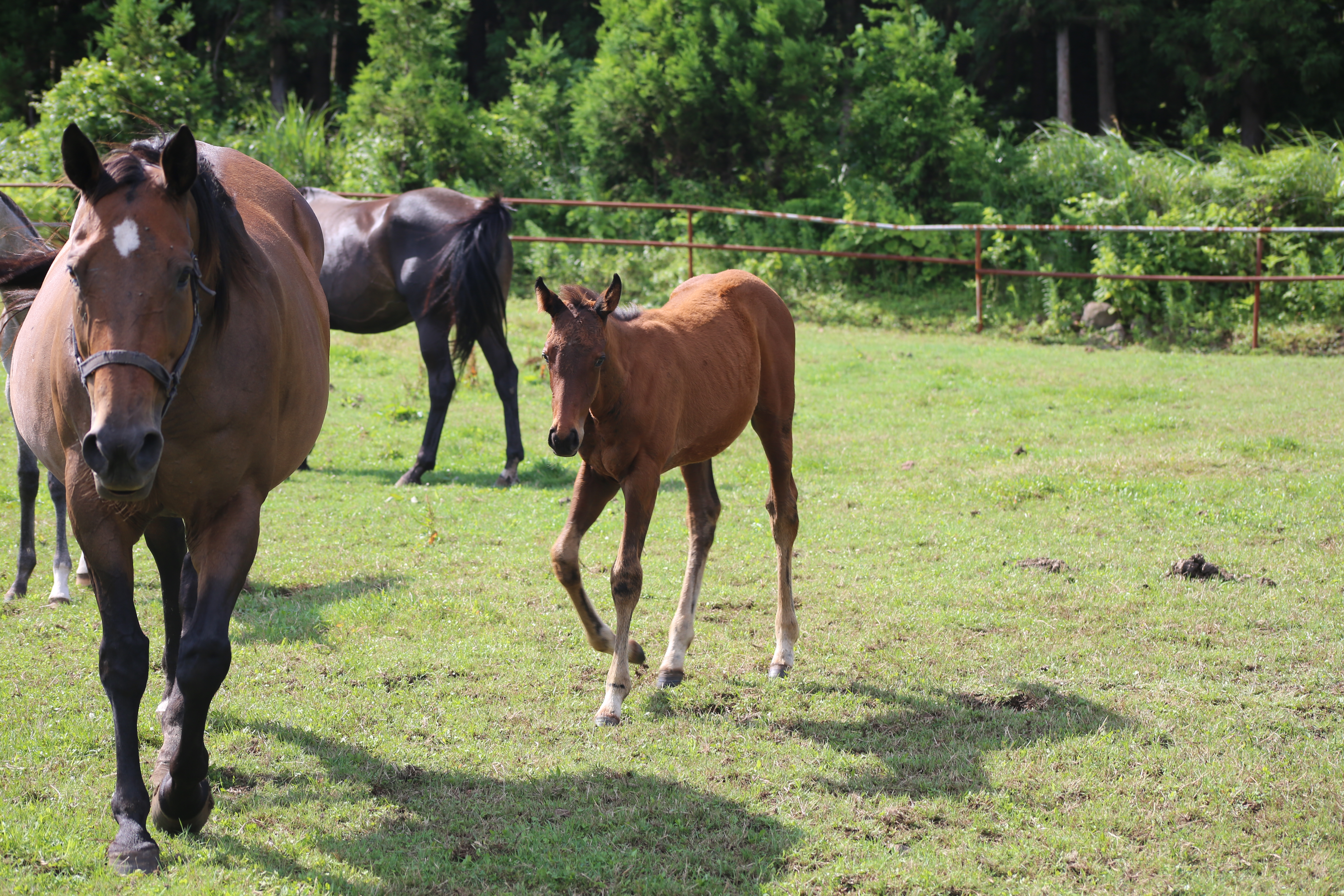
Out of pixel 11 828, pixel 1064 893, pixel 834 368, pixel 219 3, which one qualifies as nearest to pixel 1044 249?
pixel 834 368

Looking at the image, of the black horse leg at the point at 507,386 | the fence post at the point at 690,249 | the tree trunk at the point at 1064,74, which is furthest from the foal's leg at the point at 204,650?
the tree trunk at the point at 1064,74

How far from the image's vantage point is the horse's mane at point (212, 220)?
3012 millimetres

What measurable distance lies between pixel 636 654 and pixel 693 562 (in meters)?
0.57

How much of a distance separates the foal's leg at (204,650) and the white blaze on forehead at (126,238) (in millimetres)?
882

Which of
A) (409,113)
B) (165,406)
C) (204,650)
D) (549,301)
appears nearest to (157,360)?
(165,406)

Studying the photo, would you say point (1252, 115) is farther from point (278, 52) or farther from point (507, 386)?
point (278, 52)

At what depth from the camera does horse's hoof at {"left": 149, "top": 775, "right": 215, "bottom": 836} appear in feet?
11.0

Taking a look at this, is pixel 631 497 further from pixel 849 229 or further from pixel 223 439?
pixel 849 229

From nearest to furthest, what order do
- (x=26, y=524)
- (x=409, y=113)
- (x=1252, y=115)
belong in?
(x=26, y=524)
(x=409, y=113)
(x=1252, y=115)

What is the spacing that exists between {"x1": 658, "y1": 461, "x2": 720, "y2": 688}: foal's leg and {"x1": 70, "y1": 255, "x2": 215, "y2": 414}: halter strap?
8.25 feet

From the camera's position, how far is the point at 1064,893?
10.2ft

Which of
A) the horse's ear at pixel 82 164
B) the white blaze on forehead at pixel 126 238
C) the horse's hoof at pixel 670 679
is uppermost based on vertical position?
the horse's ear at pixel 82 164

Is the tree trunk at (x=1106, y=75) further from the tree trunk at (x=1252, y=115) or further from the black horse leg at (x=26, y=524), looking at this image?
the black horse leg at (x=26, y=524)

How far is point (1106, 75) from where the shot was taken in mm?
24047
